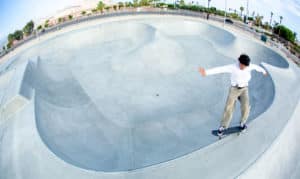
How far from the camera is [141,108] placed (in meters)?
17.3

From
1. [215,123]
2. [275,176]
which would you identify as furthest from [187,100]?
[275,176]

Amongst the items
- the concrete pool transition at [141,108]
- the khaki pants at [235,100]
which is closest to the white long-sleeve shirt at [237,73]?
the khaki pants at [235,100]

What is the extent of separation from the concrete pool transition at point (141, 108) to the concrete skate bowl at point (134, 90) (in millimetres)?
72

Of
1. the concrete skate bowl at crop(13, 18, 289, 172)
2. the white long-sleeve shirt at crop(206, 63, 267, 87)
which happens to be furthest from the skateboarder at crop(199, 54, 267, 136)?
the concrete skate bowl at crop(13, 18, 289, 172)

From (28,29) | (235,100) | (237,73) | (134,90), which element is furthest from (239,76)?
(28,29)

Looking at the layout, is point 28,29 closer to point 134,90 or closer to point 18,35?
point 18,35

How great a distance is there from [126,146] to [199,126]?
→ 397 cm

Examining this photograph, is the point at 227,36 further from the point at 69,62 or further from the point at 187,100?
the point at 69,62

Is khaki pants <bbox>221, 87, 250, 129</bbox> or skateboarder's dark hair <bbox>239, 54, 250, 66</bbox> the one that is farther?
khaki pants <bbox>221, 87, 250, 129</bbox>

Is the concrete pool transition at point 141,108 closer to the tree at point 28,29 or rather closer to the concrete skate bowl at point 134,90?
the concrete skate bowl at point 134,90

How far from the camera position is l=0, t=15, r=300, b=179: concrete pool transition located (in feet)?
31.7

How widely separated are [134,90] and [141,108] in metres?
2.02

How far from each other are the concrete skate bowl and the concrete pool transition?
0.07 meters

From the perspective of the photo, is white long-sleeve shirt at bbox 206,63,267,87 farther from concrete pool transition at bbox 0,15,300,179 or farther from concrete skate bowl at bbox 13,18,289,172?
concrete skate bowl at bbox 13,18,289,172
